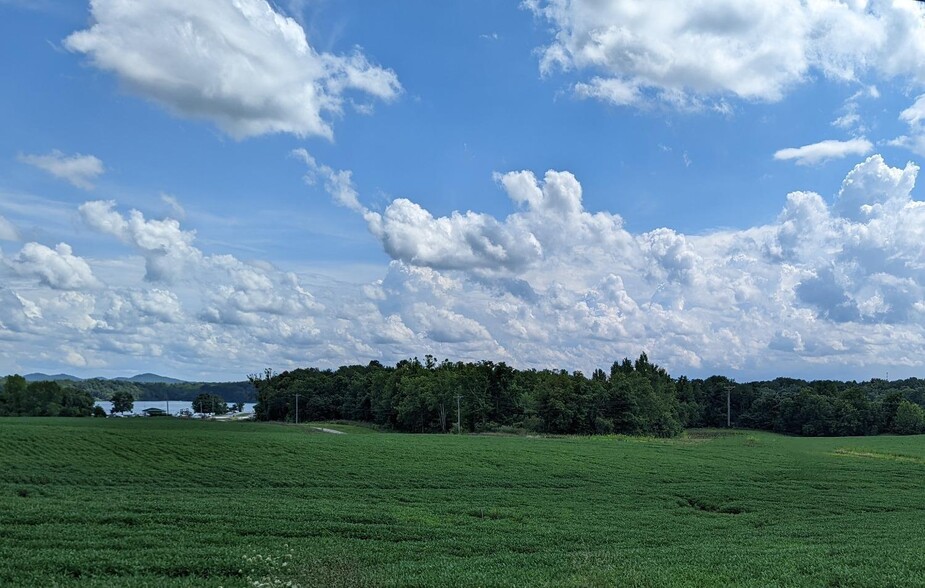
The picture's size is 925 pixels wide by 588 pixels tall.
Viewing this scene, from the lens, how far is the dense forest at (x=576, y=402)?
128 meters

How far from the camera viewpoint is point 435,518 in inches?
1134

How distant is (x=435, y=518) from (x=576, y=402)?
10156 centimetres

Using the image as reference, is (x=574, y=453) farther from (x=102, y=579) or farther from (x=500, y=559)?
(x=102, y=579)

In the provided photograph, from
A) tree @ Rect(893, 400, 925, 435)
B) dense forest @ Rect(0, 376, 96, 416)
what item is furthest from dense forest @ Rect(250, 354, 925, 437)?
dense forest @ Rect(0, 376, 96, 416)

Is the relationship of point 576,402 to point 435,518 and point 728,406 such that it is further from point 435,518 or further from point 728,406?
point 435,518

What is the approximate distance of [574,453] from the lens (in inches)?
2564

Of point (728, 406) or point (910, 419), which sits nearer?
point (910, 419)

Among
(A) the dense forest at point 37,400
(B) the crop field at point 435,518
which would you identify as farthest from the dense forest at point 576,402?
(B) the crop field at point 435,518

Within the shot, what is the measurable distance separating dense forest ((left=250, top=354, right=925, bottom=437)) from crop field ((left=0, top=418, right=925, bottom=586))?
65.9 meters

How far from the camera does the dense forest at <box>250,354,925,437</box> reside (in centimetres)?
12794

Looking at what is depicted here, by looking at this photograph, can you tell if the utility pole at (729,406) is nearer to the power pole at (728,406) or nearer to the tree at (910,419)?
the power pole at (728,406)

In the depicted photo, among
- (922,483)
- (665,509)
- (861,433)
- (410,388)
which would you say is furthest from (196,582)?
(861,433)

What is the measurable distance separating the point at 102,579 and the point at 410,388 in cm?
12594

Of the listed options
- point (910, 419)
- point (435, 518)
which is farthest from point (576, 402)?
point (435, 518)
